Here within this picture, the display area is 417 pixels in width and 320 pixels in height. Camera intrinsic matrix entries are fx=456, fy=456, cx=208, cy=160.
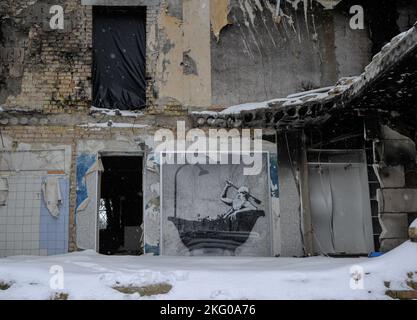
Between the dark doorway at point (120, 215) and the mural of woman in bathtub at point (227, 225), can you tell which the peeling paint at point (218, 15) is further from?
the dark doorway at point (120, 215)

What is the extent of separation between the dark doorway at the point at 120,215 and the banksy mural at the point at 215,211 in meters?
5.12

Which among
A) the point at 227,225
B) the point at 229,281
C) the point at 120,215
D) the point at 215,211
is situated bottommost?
the point at 229,281

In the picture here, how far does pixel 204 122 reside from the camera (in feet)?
30.7

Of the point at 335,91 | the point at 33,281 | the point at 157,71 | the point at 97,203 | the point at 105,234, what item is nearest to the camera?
the point at 33,281

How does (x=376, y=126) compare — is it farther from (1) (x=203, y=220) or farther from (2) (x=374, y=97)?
(1) (x=203, y=220)

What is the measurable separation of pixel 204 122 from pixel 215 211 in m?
1.83

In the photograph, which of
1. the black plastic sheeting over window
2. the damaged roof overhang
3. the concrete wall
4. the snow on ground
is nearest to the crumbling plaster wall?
the concrete wall

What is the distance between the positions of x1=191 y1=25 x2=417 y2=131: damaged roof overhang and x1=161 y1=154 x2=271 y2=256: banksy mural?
933 millimetres

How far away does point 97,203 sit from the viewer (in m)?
8.92

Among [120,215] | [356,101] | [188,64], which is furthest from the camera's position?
[120,215]

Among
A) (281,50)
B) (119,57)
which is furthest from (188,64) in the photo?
(281,50)

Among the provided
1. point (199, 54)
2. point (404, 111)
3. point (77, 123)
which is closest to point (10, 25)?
point (77, 123)

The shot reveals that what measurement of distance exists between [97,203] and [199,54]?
3730mm

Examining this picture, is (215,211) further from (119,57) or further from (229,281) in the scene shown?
(229,281)
